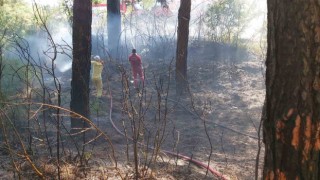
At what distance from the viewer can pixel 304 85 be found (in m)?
1.89

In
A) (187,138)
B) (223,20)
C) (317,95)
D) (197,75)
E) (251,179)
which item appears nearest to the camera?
(317,95)

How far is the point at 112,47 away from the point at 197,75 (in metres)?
4.86

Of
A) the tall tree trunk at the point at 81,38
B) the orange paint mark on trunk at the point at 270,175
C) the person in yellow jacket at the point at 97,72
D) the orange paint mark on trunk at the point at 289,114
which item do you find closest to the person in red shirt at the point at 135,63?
the person in yellow jacket at the point at 97,72

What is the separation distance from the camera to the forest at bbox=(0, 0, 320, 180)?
76.7 inches

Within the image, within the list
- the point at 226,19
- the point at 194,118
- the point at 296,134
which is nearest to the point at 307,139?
the point at 296,134

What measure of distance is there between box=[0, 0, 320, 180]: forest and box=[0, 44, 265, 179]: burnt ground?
0.13ft

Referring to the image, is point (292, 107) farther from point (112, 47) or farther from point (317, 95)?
point (112, 47)

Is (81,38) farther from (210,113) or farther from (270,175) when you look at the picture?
(270,175)

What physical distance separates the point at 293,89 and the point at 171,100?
30.4 ft

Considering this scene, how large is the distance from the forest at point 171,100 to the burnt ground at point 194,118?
38mm

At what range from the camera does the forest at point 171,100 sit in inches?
76.7

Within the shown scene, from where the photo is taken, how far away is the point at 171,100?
11172 millimetres

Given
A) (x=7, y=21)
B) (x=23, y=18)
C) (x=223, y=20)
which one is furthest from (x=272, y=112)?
(x=23, y=18)

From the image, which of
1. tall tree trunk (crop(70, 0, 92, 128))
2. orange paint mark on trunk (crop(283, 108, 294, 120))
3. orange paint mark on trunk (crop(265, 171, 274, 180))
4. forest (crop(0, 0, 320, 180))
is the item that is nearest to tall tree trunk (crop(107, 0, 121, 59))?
forest (crop(0, 0, 320, 180))
